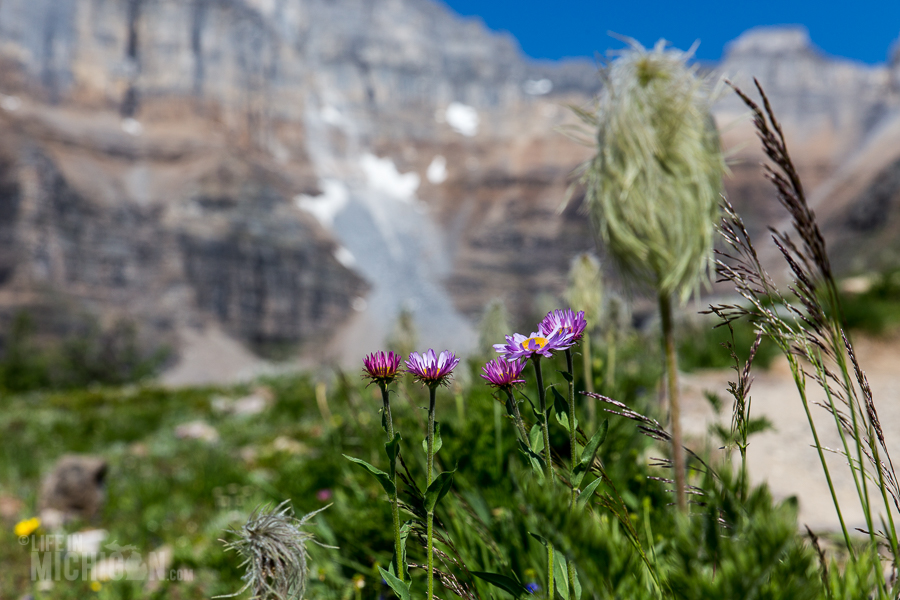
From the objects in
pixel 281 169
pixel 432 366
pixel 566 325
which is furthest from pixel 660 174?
pixel 281 169

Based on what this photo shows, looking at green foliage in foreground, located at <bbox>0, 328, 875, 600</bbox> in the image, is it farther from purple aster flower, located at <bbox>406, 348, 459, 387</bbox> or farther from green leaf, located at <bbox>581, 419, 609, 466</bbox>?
purple aster flower, located at <bbox>406, 348, 459, 387</bbox>

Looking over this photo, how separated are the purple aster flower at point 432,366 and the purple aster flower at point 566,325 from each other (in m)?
0.19

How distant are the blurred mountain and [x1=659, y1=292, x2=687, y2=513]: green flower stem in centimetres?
6012

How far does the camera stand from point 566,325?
1.12 metres

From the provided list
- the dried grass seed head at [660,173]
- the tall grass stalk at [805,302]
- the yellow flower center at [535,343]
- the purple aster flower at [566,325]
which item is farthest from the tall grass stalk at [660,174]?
the yellow flower center at [535,343]

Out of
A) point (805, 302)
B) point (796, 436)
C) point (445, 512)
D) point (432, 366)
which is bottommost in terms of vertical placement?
point (796, 436)

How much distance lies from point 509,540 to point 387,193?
104 m

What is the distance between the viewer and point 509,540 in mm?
1834

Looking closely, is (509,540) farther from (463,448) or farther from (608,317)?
(608,317)

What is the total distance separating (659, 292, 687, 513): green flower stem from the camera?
1.24 meters

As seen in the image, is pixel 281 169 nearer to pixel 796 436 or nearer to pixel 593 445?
pixel 796 436

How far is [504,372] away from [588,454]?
0.69 ft

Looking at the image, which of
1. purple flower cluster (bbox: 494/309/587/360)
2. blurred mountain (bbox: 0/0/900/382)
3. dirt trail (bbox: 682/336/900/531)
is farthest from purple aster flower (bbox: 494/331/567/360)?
blurred mountain (bbox: 0/0/900/382)

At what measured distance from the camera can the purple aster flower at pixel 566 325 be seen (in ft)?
3.34
